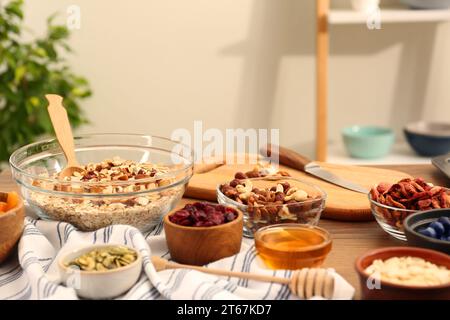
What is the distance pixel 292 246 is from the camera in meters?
1.36

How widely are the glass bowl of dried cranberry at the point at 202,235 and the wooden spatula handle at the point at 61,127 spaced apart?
0.39 meters

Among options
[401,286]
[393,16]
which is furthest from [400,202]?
[393,16]

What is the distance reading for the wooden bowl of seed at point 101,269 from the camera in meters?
1.22

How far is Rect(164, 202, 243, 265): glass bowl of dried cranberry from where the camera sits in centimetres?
135

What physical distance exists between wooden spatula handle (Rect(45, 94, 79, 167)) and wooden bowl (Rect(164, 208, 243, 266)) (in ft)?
1.32

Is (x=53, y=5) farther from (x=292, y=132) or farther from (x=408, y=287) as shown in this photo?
(x=408, y=287)

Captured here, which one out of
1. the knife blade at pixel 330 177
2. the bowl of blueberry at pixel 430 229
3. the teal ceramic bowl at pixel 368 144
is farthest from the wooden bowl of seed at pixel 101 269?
the teal ceramic bowl at pixel 368 144

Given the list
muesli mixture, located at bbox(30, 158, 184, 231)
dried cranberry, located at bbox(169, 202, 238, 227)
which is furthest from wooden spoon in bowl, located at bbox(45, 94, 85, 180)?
dried cranberry, located at bbox(169, 202, 238, 227)

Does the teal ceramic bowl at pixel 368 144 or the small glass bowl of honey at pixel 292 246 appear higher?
the small glass bowl of honey at pixel 292 246

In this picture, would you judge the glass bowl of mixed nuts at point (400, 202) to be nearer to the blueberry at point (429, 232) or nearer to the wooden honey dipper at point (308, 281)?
the blueberry at point (429, 232)

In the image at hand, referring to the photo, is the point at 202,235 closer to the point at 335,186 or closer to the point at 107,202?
the point at 107,202

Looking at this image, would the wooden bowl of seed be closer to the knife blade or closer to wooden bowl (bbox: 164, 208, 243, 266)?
wooden bowl (bbox: 164, 208, 243, 266)

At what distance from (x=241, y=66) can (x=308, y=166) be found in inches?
67.1

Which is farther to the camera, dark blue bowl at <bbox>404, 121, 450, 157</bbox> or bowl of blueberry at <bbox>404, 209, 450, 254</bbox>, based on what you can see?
dark blue bowl at <bbox>404, 121, 450, 157</bbox>
